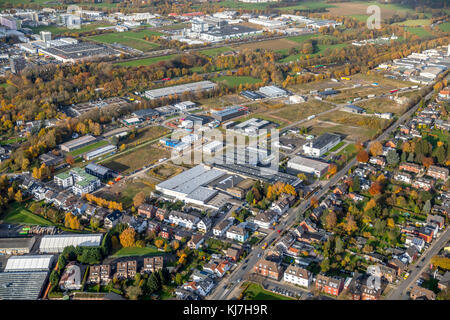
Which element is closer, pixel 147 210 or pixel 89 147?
pixel 147 210

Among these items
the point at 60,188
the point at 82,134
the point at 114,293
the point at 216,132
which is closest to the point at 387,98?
the point at 216,132

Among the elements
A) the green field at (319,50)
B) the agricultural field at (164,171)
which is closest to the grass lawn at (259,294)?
the agricultural field at (164,171)

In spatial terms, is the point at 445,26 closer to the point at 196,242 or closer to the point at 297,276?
the point at 196,242

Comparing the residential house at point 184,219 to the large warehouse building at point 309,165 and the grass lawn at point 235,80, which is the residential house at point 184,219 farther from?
the grass lawn at point 235,80

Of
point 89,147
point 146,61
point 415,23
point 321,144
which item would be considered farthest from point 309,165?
point 415,23

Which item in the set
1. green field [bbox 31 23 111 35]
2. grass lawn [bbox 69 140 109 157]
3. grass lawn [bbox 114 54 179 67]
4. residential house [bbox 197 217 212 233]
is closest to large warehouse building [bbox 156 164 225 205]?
residential house [bbox 197 217 212 233]

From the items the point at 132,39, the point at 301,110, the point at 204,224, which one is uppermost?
the point at 132,39

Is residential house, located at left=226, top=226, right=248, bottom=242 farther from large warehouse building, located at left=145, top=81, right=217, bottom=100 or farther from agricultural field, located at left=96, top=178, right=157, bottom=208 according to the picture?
large warehouse building, located at left=145, top=81, right=217, bottom=100
